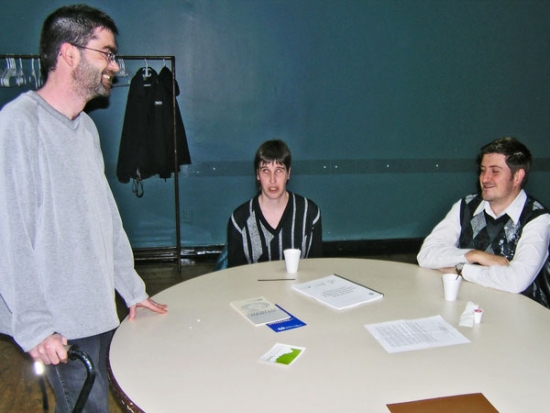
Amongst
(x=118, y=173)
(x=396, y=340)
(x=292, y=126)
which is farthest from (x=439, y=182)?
(x=396, y=340)

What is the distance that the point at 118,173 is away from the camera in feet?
13.8

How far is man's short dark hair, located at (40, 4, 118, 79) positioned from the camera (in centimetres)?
140

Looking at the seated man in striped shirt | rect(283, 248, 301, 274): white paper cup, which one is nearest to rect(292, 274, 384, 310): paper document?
rect(283, 248, 301, 274): white paper cup

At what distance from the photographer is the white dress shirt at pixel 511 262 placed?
6.03 feet

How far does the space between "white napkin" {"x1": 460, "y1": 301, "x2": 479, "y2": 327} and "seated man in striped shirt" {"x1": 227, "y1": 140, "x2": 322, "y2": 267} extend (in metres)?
1.02

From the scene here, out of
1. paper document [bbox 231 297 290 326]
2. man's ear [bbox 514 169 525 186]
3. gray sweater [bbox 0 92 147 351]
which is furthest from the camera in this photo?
man's ear [bbox 514 169 525 186]

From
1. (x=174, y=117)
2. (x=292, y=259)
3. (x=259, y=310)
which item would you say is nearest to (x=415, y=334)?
(x=259, y=310)

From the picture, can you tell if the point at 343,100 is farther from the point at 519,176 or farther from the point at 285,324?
the point at 285,324

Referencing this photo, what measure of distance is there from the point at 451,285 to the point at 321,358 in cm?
63

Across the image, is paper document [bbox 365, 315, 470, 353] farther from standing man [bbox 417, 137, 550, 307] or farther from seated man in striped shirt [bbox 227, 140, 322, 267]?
seated man in striped shirt [bbox 227, 140, 322, 267]

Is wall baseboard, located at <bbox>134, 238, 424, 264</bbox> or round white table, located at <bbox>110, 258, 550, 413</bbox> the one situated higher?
round white table, located at <bbox>110, 258, 550, 413</bbox>

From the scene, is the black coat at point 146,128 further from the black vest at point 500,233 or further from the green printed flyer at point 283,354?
the green printed flyer at point 283,354

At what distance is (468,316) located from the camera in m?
1.51

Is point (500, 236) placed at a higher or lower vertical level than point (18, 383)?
higher
